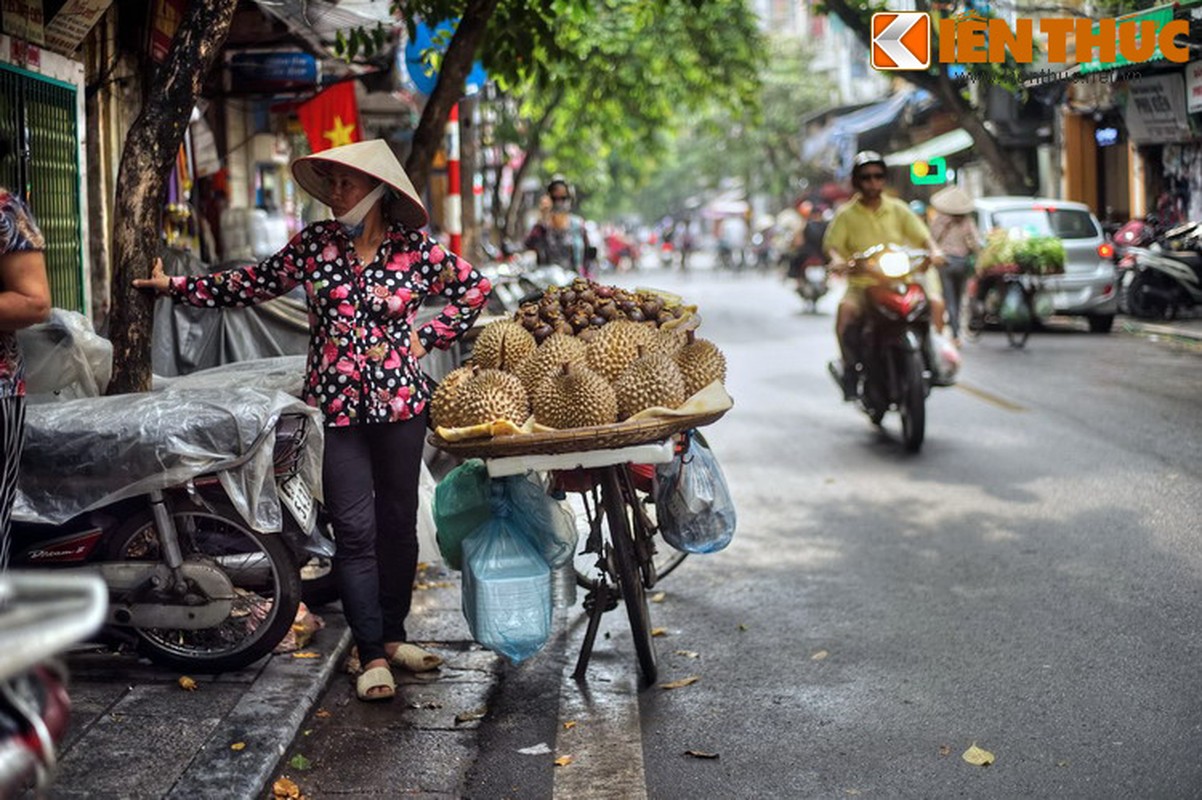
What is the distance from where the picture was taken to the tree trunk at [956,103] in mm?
21375

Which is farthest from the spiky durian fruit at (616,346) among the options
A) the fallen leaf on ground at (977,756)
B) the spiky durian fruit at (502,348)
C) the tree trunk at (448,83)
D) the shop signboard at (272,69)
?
the shop signboard at (272,69)

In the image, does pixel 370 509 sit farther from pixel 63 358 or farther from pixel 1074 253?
pixel 1074 253

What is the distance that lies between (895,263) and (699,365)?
493cm

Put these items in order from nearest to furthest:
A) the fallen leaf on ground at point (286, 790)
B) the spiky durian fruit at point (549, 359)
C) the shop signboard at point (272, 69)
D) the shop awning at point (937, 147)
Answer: the fallen leaf on ground at point (286, 790)
the spiky durian fruit at point (549, 359)
the shop signboard at point (272, 69)
the shop awning at point (937, 147)

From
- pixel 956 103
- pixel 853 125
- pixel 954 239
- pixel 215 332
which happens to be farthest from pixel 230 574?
pixel 853 125

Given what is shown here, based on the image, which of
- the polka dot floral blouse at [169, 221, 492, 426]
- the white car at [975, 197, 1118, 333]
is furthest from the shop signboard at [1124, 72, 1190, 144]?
the polka dot floral blouse at [169, 221, 492, 426]

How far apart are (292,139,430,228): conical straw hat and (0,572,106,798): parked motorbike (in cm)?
302

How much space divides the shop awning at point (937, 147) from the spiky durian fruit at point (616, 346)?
26.0m

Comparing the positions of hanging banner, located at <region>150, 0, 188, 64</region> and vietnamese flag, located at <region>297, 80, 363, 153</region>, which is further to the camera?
vietnamese flag, located at <region>297, 80, 363, 153</region>

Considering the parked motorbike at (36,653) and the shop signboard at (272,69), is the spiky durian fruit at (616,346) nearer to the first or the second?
the parked motorbike at (36,653)

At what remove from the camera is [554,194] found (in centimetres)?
1513

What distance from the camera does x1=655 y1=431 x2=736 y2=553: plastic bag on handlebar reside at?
5637 millimetres

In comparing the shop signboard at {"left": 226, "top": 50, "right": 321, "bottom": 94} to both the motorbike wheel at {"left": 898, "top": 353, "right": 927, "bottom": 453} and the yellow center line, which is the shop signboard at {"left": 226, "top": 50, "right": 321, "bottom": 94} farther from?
the yellow center line

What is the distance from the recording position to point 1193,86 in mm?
20688
